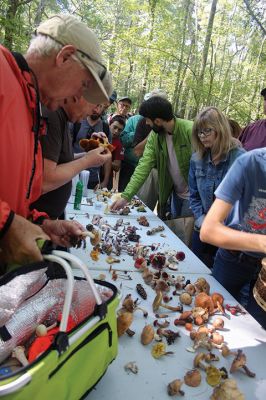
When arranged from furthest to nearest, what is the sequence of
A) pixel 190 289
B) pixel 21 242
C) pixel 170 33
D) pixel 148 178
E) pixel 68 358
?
pixel 170 33, pixel 148 178, pixel 190 289, pixel 21 242, pixel 68 358

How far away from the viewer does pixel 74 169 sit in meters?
1.80

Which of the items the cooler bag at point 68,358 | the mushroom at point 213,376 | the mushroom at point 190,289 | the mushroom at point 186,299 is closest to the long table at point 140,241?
the mushroom at point 190,289

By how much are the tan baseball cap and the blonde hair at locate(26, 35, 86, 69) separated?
0.04ft

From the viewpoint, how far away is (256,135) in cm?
386

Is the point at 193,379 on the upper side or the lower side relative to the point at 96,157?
lower

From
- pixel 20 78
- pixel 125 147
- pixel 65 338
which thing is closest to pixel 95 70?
pixel 20 78

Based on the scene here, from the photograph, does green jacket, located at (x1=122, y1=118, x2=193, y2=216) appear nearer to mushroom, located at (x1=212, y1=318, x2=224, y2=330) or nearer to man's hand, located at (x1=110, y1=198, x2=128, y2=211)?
Result: man's hand, located at (x1=110, y1=198, x2=128, y2=211)

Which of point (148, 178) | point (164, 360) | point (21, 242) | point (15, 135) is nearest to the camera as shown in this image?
point (21, 242)

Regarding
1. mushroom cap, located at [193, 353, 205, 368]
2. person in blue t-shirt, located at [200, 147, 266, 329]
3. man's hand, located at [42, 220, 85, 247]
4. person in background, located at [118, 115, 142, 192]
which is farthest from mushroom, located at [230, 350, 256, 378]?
person in background, located at [118, 115, 142, 192]

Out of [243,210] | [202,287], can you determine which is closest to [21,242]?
[202,287]

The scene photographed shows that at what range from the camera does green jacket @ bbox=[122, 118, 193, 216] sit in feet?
10.4

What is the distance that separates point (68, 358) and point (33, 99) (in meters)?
0.81

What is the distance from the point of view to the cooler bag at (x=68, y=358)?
2.13 feet

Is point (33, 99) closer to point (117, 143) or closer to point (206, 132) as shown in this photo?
point (206, 132)
